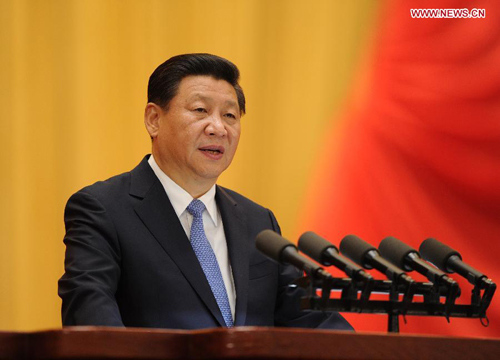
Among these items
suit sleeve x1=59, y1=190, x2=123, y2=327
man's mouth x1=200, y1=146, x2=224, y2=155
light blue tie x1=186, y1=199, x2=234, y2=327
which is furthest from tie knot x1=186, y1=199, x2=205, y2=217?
suit sleeve x1=59, y1=190, x2=123, y2=327

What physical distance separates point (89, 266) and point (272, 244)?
0.66m

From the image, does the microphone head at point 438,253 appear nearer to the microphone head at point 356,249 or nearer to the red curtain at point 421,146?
the microphone head at point 356,249

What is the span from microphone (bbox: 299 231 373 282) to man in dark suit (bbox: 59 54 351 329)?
572 millimetres

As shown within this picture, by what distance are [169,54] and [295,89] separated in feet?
1.70

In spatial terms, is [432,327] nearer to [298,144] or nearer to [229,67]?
[298,144]

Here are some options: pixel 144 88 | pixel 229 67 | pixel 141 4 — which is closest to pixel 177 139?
pixel 229 67

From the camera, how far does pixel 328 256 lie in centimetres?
177

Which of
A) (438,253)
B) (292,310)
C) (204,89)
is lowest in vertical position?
(292,310)

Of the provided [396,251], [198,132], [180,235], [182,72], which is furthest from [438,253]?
[182,72]

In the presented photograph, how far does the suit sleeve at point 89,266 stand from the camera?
2105 millimetres

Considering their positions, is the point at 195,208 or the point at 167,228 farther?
the point at 195,208

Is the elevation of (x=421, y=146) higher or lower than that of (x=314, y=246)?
higher

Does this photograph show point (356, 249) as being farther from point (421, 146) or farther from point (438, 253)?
point (421, 146)

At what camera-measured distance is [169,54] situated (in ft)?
10.2
